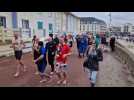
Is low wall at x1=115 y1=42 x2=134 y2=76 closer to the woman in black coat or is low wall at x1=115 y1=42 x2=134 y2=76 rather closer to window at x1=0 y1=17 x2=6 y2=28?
the woman in black coat

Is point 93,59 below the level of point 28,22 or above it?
below

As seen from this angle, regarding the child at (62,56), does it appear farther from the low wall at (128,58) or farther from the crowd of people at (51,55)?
the low wall at (128,58)

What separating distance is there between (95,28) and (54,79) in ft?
12.5

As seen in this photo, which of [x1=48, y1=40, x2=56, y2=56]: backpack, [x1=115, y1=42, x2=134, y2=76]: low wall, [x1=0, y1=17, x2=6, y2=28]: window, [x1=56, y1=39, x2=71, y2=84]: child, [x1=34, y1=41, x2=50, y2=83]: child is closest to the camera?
[x1=56, y1=39, x2=71, y2=84]: child

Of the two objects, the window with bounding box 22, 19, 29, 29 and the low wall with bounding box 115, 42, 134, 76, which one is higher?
the window with bounding box 22, 19, 29, 29

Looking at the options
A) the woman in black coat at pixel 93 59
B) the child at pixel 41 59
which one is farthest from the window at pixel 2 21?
the woman in black coat at pixel 93 59

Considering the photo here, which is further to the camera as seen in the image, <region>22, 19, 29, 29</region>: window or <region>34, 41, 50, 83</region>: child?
<region>22, 19, 29, 29</region>: window

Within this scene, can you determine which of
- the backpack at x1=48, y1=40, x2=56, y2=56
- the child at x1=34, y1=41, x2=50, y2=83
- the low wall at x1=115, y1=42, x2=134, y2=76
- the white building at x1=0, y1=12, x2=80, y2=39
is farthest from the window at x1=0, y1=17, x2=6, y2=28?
the child at x1=34, y1=41, x2=50, y2=83

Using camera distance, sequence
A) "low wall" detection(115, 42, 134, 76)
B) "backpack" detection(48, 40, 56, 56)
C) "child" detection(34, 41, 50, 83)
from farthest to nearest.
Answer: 1. "low wall" detection(115, 42, 134, 76)
2. "backpack" detection(48, 40, 56, 56)
3. "child" detection(34, 41, 50, 83)

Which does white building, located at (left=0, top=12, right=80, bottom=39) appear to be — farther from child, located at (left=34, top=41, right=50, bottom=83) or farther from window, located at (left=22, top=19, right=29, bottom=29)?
child, located at (left=34, top=41, right=50, bottom=83)

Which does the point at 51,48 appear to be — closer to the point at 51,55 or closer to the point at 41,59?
the point at 51,55

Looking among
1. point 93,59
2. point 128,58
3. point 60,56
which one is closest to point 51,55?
point 60,56

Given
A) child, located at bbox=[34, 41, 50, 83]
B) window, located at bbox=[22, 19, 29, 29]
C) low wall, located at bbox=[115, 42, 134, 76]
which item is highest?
window, located at bbox=[22, 19, 29, 29]
